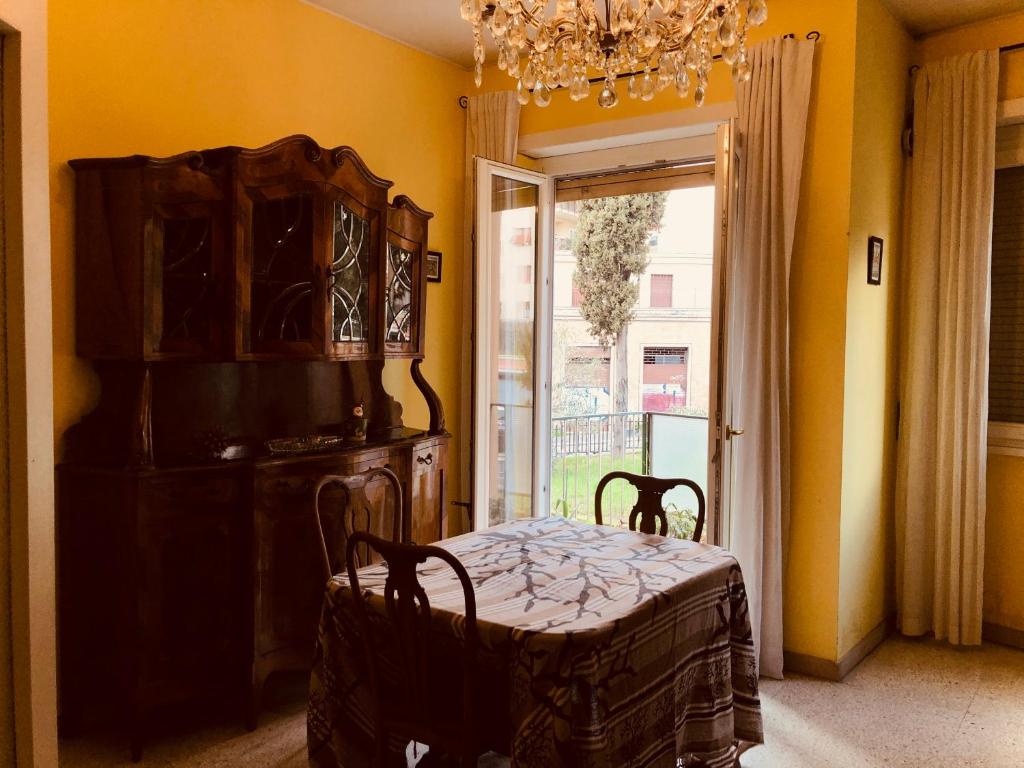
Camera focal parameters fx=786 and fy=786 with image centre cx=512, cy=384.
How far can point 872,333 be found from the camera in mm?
3596

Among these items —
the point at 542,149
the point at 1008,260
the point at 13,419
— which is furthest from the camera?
the point at 542,149

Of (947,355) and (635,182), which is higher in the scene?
(635,182)

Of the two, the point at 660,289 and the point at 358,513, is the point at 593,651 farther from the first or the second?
the point at 660,289

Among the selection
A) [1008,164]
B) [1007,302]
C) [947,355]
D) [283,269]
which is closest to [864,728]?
[947,355]

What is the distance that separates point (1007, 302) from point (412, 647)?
341 cm

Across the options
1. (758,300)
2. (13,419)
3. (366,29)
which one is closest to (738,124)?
(758,300)

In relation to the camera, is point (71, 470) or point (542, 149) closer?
point (71, 470)

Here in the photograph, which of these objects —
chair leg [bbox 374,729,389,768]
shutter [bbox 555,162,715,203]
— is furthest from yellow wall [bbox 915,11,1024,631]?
chair leg [bbox 374,729,389,768]

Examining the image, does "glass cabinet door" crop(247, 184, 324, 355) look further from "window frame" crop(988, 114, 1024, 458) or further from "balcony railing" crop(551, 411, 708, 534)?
"balcony railing" crop(551, 411, 708, 534)

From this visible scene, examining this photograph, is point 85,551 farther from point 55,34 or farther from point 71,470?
point 55,34

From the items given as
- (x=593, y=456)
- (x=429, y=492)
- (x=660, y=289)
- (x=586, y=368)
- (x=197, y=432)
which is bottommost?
(x=593, y=456)

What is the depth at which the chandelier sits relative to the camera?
2.01 metres

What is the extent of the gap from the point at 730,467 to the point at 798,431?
0.40 meters

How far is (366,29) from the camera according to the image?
3.83 m
